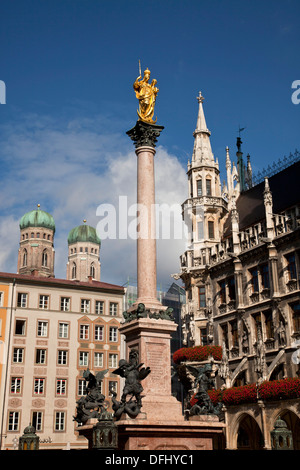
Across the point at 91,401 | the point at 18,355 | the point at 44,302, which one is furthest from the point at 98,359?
the point at 91,401

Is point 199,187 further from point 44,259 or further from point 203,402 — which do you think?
point 44,259

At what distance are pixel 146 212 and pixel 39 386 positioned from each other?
33694mm

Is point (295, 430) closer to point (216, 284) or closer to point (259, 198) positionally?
point (216, 284)

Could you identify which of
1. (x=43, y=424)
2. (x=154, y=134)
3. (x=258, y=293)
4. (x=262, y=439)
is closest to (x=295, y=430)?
(x=262, y=439)

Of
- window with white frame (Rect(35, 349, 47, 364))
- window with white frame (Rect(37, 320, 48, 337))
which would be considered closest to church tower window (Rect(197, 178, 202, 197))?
window with white frame (Rect(37, 320, 48, 337))

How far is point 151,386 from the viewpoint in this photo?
2125cm

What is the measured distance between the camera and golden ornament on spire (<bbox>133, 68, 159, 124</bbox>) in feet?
86.5

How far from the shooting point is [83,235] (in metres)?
174

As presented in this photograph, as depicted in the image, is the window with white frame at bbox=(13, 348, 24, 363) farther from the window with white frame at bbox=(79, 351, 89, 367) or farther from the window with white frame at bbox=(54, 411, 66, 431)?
the window with white frame at bbox=(54, 411, 66, 431)

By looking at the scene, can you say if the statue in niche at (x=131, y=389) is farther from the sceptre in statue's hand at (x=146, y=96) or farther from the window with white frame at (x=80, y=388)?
the window with white frame at (x=80, y=388)

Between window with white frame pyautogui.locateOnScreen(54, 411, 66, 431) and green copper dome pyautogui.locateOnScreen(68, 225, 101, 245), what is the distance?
121765 mm

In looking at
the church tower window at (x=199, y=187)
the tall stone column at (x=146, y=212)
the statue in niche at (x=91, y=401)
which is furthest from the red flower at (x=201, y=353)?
the statue in niche at (x=91, y=401)

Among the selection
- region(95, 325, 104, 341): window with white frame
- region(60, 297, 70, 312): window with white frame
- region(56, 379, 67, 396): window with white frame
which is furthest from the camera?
region(95, 325, 104, 341): window with white frame
